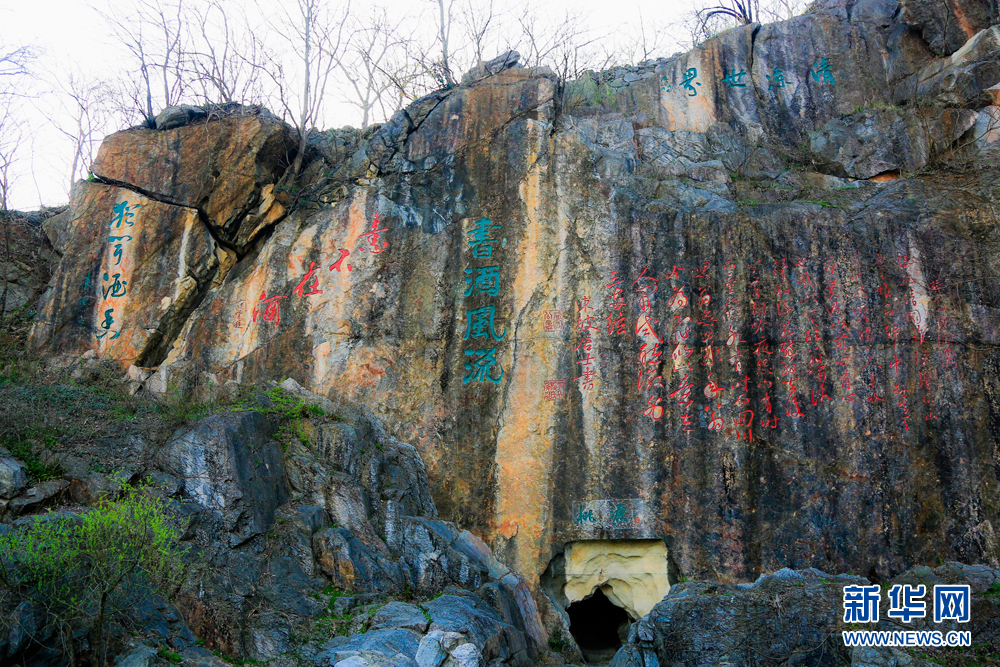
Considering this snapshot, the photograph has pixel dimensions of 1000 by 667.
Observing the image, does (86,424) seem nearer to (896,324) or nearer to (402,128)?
(402,128)

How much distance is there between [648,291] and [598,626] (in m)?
5.07

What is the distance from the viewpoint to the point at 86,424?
7855mm

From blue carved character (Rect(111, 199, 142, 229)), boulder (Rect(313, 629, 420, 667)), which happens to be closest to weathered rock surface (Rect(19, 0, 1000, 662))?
blue carved character (Rect(111, 199, 142, 229))

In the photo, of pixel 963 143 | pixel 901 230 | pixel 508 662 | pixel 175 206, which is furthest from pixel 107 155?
pixel 963 143

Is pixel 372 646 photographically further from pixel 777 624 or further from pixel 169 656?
pixel 777 624

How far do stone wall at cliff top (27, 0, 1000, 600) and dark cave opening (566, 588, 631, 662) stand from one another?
211cm

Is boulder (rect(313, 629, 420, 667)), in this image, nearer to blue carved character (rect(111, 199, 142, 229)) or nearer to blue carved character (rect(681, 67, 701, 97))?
blue carved character (rect(111, 199, 142, 229))

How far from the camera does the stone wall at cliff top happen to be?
856 centimetres

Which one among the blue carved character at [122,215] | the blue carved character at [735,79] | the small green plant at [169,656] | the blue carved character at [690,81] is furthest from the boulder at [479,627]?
the blue carved character at [735,79]

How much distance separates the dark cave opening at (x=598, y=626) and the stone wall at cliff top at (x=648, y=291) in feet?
6.93

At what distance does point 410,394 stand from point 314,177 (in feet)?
13.1

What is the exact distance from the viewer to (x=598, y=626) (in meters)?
10.7

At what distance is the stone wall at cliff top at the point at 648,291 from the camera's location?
28.1 feet

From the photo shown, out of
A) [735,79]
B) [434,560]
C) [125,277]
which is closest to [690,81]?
[735,79]
